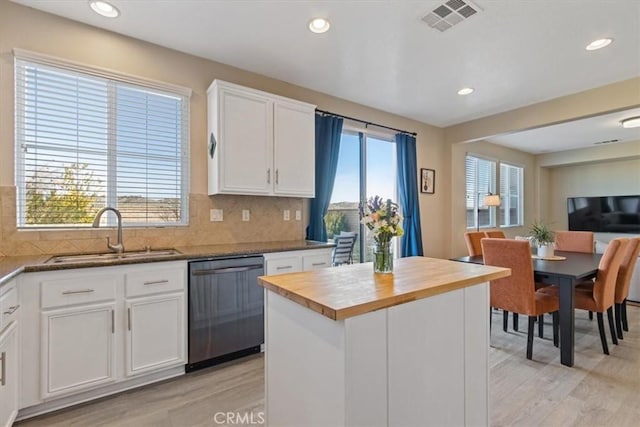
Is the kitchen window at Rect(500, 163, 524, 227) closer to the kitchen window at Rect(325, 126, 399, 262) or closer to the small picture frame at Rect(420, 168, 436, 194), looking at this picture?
the small picture frame at Rect(420, 168, 436, 194)

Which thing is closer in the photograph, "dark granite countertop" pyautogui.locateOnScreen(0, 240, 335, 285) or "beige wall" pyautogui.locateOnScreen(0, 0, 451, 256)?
"dark granite countertop" pyautogui.locateOnScreen(0, 240, 335, 285)

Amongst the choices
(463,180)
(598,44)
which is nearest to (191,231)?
(598,44)

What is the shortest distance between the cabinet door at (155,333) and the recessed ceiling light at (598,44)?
13.0 feet

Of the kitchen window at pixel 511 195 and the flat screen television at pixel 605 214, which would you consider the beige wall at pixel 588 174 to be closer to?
the flat screen television at pixel 605 214

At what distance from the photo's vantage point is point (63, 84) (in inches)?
95.0

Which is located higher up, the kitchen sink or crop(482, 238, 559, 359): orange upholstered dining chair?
the kitchen sink

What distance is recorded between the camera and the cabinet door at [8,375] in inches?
63.7

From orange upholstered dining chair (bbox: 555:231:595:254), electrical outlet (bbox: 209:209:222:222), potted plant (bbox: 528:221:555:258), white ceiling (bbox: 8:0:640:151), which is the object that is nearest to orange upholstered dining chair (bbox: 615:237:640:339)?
potted plant (bbox: 528:221:555:258)

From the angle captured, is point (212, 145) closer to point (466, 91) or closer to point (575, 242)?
point (466, 91)

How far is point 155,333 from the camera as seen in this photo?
89.9 inches

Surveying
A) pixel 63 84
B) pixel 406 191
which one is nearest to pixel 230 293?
pixel 63 84

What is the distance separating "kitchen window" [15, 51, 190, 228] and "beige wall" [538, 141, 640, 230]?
779 centimetres

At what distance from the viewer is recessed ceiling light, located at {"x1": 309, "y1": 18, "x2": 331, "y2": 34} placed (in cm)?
241

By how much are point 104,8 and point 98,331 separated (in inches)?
89.2
